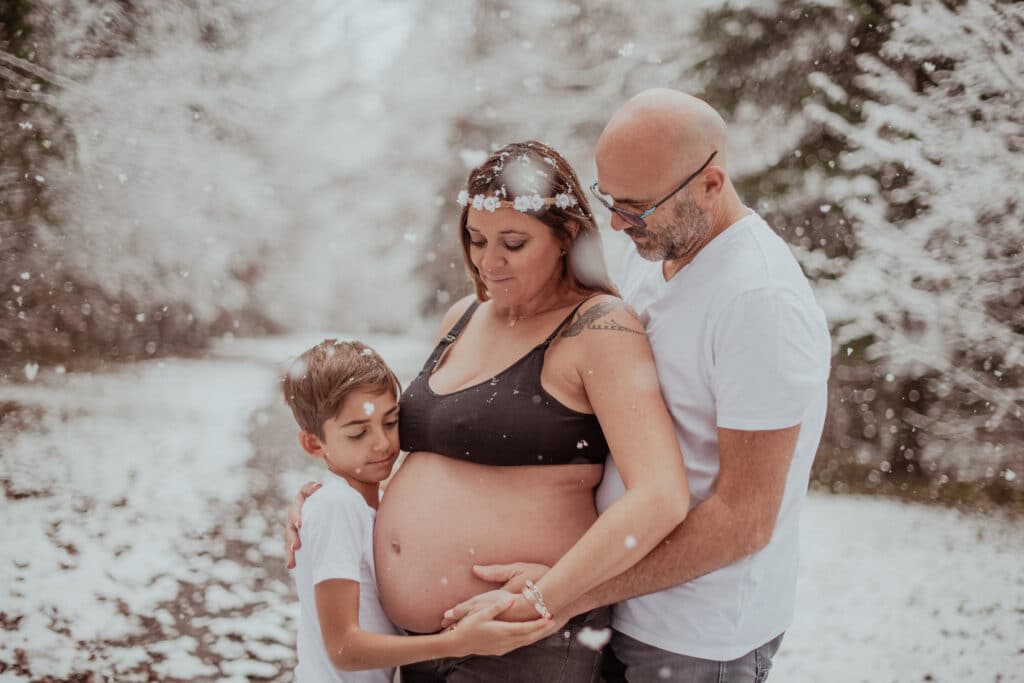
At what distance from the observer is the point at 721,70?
18.7 feet

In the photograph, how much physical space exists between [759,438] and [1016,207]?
4.89 metres

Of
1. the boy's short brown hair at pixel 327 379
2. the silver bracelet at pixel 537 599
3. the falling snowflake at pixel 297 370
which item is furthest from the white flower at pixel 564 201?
the silver bracelet at pixel 537 599

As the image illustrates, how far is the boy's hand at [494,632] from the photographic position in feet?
4.50

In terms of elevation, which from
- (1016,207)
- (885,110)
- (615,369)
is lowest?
(615,369)

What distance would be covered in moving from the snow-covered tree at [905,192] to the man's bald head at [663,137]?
4250mm

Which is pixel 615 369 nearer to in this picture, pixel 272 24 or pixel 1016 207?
pixel 1016 207

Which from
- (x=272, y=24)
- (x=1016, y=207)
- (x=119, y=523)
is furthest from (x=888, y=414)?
(x=272, y=24)

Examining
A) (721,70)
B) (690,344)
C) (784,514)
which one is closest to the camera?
(690,344)

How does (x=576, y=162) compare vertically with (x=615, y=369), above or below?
above

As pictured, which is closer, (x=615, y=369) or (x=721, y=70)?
(x=615, y=369)

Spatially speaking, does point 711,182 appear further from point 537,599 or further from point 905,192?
point 905,192

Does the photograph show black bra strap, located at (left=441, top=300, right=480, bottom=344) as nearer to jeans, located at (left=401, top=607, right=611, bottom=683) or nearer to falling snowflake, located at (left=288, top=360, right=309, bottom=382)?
falling snowflake, located at (left=288, top=360, right=309, bottom=382)

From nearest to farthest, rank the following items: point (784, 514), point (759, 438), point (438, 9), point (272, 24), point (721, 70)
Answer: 1. point (759, 438)
2. point (784, 514)
3. point (721, 70)
4. point (272, 24)
5. point (438, 9)

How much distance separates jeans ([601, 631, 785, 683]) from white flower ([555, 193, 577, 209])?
906mm
